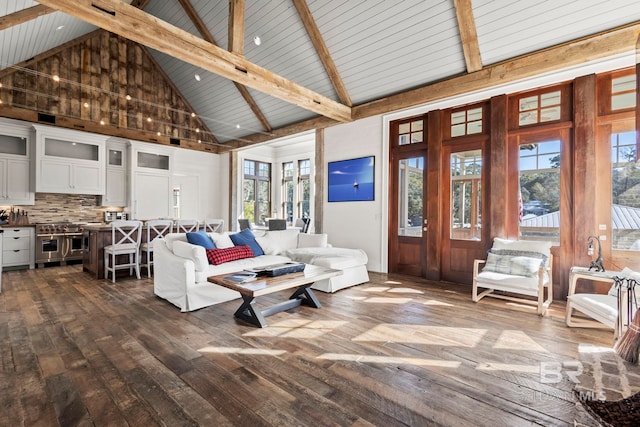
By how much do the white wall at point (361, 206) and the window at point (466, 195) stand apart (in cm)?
123

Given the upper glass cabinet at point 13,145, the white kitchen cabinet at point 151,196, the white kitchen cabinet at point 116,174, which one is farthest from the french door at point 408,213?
the upper glass cabinet at point 13,145

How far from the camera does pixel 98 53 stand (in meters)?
7.25

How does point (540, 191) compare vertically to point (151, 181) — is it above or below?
below

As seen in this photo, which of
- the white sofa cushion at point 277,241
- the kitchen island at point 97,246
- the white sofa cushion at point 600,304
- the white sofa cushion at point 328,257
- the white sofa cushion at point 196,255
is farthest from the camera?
the kitchen island at point 97,246

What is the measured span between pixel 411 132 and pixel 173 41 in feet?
13.1

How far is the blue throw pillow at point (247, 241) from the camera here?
15.1ft

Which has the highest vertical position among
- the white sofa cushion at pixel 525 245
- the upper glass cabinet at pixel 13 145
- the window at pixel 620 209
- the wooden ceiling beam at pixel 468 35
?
the wooden ceiling beam at pixel 468 35

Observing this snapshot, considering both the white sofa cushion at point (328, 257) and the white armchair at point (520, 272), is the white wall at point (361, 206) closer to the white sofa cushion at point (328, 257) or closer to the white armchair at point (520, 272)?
the white sofa cushion at point (328, 257)

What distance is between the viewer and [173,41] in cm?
370

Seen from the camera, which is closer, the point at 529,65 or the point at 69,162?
the point at 529,65

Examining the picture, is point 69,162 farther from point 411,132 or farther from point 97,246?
point 411,132

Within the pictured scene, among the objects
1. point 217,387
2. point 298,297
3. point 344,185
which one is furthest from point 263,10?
point 217,387

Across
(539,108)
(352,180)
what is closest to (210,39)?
(352,180)

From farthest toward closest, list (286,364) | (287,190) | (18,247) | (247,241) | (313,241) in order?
1. (287,190)
2. (18,247)
3. (313,241)
4. (247,241)
5. (286,364)
